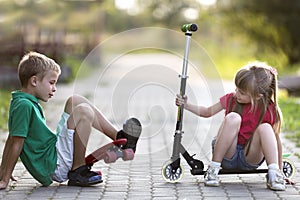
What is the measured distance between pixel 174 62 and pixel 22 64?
4.29ft

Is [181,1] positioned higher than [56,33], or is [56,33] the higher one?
[181,1]

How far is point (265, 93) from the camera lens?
5555mm

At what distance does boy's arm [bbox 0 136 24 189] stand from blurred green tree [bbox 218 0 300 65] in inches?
967

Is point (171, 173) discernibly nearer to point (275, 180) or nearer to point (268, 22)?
point (275, 180)

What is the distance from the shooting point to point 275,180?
5383 mm

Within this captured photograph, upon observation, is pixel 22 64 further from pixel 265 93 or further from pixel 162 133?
pixel 162 133

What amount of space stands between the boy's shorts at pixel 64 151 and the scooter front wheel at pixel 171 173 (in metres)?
0.67

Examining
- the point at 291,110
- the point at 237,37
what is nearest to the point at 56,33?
the point at 237,37

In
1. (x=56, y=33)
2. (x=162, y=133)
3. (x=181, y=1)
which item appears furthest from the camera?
(x=181, y=1)

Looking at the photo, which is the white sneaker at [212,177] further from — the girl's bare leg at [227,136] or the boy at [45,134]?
the boy at [45,134]

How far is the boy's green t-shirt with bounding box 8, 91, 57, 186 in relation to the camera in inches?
210

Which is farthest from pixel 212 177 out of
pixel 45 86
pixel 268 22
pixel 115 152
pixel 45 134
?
pixel 268 22

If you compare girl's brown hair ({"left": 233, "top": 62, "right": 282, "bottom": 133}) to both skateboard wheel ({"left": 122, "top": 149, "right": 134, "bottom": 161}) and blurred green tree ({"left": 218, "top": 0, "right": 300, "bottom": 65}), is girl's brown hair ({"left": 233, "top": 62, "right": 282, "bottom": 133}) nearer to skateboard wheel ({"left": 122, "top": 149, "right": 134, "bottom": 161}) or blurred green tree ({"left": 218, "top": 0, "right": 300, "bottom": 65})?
skateboard wheel ({"left": 122, "top": 149, "right": 134, "bottom": 161})

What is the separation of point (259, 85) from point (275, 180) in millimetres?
656
